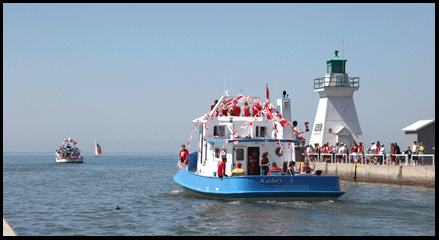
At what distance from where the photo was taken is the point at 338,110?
4750 centimetres

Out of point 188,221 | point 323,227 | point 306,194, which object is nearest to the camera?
point 323,227

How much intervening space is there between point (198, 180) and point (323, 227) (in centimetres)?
870

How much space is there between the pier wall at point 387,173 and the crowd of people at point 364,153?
53cm

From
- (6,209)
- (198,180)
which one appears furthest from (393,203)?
(6,209)

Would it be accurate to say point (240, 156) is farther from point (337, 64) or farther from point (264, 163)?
point (337, 64)

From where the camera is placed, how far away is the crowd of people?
32.5 m

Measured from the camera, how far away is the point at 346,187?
33062mm

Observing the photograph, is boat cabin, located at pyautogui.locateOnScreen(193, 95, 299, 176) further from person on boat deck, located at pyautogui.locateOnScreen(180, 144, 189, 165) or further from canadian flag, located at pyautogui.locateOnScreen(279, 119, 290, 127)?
person on boat deck, located at pyautogui.locateOnScreen(180, 144, 189, 165)

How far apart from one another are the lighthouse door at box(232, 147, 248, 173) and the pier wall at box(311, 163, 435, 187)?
11813mm

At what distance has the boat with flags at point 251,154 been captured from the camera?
20.9 meters

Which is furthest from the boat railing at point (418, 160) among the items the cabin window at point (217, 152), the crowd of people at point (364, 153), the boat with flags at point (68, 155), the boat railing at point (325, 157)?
the boat with flags at point (68, 155)

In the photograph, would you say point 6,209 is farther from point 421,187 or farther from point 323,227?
point 421,187

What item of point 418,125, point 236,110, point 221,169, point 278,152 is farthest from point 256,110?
point 418,125

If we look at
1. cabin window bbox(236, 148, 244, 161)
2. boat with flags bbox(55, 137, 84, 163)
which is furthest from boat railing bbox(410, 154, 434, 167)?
boat with flags bbox(55, 137, 84, 163)
